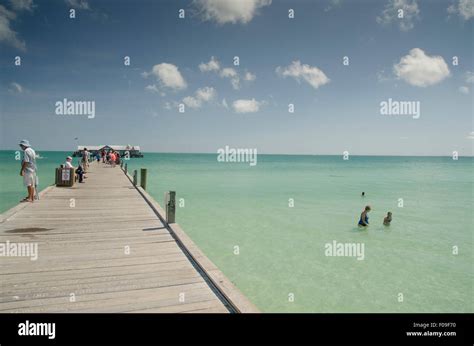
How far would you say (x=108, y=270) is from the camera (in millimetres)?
4996

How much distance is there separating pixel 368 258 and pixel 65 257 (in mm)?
10131

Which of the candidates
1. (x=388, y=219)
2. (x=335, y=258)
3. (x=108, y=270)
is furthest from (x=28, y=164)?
(x=388, y=219)

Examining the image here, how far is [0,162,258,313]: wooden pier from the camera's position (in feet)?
12.9

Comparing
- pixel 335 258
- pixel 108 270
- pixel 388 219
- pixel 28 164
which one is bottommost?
pixel 335 258

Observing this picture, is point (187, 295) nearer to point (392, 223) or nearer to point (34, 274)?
point (34, 274)

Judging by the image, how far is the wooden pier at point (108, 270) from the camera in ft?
12.9

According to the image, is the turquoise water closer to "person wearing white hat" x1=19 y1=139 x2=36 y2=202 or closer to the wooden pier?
the wooden pier

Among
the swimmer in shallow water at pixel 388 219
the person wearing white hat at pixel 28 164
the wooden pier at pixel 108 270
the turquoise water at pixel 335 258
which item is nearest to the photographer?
the wooden pier at pixel 108 270

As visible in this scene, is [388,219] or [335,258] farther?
[388,219]

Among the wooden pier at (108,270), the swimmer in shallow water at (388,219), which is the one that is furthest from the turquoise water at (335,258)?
the wooden pier at (108,270)

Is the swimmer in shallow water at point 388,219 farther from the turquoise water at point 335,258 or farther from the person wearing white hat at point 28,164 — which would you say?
the person wearing white hat at point 28,164

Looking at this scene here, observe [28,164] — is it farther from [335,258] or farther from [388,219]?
[388,219]

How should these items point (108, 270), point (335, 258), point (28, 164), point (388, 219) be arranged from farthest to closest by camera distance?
point (388, 219), point (335, 258), point (28, 164), point (108, 270)
